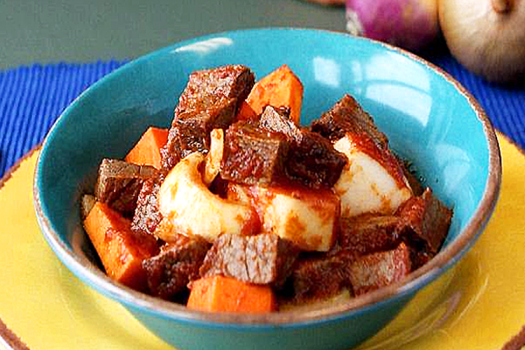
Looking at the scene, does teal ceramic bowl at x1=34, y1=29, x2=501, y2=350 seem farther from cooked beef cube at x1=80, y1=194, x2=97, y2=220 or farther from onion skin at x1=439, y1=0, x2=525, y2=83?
onion skin at x1=439, y1=0, x2=525, y2=83

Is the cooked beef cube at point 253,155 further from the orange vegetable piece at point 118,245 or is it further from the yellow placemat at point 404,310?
the yellow placemat at point 404,310

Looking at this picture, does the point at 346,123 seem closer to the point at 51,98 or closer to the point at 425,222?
the point at 425,222

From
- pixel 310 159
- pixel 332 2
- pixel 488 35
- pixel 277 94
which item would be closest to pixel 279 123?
pixel 310 159

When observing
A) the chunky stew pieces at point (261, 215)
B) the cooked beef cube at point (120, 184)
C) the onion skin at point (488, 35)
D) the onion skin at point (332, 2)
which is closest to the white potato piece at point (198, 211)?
the chunky stew pieces at point (261, 215)

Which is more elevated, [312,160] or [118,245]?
[312,160]

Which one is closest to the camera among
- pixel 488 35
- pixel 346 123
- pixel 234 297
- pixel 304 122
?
pixel 234 297

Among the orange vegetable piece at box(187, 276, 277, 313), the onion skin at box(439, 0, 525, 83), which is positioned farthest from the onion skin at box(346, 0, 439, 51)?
the orange vegetable piece at box(187, 276, 277, 313)

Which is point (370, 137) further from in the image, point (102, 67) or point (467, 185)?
point (102, 67)
